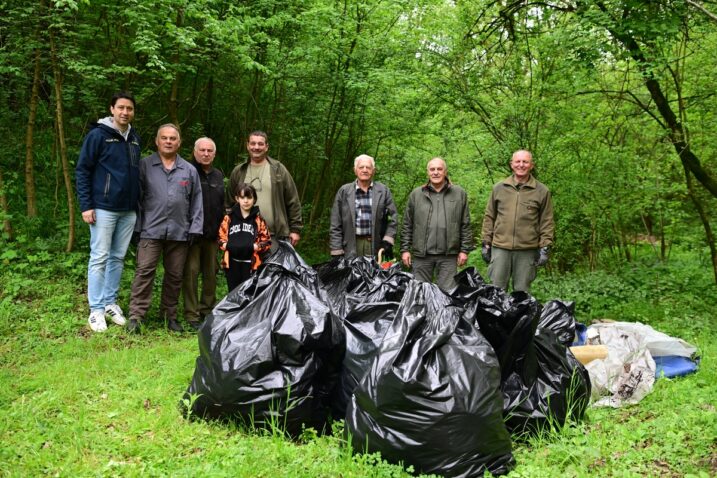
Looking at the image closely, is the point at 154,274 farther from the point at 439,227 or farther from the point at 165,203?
the point at 439,227

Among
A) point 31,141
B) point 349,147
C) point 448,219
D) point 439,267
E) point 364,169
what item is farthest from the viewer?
point 349,147

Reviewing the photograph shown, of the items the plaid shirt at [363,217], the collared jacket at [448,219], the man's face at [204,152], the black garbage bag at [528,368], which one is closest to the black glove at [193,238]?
the man's face at [204,152]

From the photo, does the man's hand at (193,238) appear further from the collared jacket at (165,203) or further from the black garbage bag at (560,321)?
the black garbage bag at (560,321)

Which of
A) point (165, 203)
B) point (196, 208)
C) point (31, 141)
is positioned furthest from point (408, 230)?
→ point (31, 141)

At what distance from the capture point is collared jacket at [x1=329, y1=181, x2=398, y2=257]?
4.83 meters

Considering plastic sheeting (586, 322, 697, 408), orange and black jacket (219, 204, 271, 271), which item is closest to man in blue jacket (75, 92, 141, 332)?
orange and black jacket (219, 204, 271, 271)

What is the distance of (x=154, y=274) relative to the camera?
4.52 meters

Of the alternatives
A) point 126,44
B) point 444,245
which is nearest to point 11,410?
point 444,245

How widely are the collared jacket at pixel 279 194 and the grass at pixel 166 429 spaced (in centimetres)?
127

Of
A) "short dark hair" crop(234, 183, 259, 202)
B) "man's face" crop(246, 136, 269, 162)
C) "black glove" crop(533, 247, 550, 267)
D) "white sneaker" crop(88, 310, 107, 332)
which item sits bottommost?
"white sneaker" crop(88, 310, 107, 332)

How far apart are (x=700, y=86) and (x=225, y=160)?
266 inches

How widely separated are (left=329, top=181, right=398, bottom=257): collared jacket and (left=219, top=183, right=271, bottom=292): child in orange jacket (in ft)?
2.50

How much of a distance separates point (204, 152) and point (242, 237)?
905 mm

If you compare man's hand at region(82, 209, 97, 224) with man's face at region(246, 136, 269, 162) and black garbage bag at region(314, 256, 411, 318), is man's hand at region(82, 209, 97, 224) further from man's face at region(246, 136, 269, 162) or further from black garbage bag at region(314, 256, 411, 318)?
black garbage bag at region(314, 256, 411, 318)
